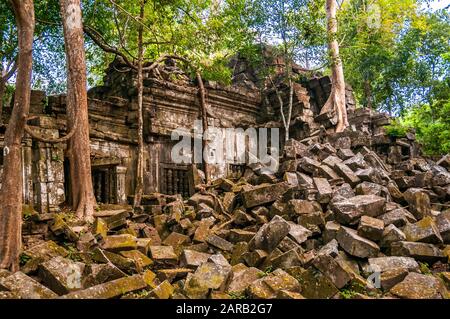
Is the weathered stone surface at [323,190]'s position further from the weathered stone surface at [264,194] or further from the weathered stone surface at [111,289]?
the weathered stone surface at [111,289]

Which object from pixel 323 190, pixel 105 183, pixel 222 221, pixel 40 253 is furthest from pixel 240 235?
pixel 105 183

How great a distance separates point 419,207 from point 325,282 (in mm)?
2774

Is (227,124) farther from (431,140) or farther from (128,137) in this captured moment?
(431,140)

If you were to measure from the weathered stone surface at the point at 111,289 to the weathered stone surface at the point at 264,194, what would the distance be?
9.71 ft

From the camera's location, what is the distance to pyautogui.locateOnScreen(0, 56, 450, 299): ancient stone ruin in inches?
150

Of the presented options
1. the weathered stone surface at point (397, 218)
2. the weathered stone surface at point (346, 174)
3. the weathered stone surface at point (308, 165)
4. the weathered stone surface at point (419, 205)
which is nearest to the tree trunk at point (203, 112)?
the weathered stone surface at point (308, 165)

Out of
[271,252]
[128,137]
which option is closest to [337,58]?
[128,137]

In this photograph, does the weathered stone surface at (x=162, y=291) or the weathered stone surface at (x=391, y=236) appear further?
the weathered stone surface at (x=391, y=236)

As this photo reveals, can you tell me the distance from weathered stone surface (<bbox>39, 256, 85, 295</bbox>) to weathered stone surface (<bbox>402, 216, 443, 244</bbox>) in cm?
403

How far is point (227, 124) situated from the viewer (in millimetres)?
11562

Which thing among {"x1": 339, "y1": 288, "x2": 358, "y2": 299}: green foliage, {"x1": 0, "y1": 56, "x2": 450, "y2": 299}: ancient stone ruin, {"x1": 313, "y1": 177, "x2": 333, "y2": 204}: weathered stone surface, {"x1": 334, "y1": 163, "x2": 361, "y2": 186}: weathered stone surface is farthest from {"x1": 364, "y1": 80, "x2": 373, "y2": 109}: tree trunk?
{"x1": 339, "y1": 288, "x2": 358, "y2": 299}: green foliage

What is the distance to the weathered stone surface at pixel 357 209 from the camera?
503 cm
